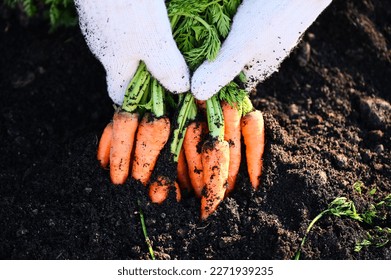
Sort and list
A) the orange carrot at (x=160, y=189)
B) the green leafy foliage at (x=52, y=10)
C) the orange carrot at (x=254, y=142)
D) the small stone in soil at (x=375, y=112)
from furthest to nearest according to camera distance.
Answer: the green leafy foliage at (x=52, y=10), the small stone in soil at (x=375, y=112), the orange carrot at (x=254, y=142), the orange carrot at (x=160, y=189)

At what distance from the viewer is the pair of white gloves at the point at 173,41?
2816 millimetres

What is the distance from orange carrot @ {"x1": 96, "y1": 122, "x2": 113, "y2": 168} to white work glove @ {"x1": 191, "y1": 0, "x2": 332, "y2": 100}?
54cm

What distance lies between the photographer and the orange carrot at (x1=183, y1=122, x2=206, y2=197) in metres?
3.06

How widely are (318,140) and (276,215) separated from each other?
1.92 feet

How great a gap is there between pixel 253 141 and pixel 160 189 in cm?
55

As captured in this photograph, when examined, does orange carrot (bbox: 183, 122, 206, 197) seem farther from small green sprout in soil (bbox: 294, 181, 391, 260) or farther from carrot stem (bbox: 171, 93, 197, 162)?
small green sprout in soil (bbox: 294, 181, 391, 260)

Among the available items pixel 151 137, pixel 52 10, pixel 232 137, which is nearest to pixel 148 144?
pixel 151 137

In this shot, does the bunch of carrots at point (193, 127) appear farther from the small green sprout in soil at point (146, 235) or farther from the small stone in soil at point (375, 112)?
the small stone in soil at point (375, 112)

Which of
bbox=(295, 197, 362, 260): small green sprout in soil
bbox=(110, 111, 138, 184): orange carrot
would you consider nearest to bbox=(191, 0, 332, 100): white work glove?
bbox=(110, 111, 138, 184): orange carrot

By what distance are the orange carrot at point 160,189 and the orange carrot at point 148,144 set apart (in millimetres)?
76

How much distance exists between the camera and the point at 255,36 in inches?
114

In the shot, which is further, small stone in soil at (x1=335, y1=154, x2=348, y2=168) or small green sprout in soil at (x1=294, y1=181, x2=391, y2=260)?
small stone in soil at (x1=335, y1=154, x2=348, y2=168)

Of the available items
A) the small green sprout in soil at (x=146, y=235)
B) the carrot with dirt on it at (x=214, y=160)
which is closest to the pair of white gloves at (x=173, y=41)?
the carrot with dirt on it at (x=214, y=160)
